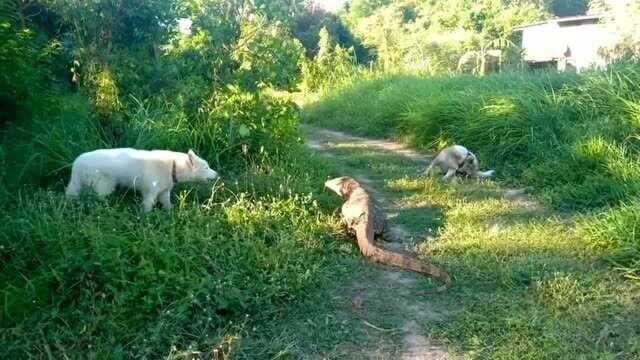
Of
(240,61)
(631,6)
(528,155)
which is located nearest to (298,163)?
(240,61)

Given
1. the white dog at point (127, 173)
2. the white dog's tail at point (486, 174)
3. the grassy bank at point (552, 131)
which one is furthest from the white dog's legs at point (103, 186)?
the white dog's tail at point (486, 174)

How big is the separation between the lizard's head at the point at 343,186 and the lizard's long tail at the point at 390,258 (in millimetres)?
813

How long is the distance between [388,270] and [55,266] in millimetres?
2274

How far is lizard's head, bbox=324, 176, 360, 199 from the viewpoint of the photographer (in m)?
5.37

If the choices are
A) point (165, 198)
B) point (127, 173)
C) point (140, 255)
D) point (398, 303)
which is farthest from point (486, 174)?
point (140, 255)

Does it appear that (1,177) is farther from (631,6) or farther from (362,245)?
(631,6)

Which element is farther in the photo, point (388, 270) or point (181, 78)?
point (181, 78)

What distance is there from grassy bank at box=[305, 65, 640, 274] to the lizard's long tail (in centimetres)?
132

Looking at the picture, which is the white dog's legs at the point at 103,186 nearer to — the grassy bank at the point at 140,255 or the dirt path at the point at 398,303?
the grassy bank at the point at 140,255

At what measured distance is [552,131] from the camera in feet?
24.1

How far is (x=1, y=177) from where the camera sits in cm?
478

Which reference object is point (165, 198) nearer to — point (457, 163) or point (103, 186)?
point (103, 186)

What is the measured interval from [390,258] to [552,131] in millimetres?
4150

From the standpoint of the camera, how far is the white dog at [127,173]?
4.48 meters
